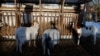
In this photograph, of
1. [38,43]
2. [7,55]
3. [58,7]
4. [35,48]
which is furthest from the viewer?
[58,7]

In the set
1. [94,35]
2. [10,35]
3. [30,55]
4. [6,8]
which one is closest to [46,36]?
[30,55]

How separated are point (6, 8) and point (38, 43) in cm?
302

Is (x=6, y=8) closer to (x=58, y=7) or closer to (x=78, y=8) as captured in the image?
(x=58, y=7)

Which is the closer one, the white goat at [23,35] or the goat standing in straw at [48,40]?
the goat standing in straw at [48,40]

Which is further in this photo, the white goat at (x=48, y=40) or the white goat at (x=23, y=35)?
the white goat at (x=23, y=35)

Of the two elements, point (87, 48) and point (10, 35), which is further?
point (10, 35)

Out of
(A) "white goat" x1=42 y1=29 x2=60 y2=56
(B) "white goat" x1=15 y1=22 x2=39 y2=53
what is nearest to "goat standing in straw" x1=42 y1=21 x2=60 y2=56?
(A) "white goat" x1=42 y1=29 x2=60 y2=56

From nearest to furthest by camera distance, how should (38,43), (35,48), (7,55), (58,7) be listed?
(7,55), (35,48), (38,43), (58,7)

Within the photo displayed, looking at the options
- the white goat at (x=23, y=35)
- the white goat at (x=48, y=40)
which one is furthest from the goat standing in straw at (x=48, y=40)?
the white goat at (x=23, y=35)

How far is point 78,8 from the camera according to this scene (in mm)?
11688

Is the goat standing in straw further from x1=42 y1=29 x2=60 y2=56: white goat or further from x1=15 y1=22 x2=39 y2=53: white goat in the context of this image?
x1=15 y1=22 x2=39 y2=53: white goat

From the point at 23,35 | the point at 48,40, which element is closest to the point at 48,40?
the point at 48,40

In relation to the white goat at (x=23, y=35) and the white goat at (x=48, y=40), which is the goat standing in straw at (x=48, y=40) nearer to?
the white goat at (x=48, y=40)

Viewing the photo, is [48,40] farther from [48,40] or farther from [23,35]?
[23,35]
